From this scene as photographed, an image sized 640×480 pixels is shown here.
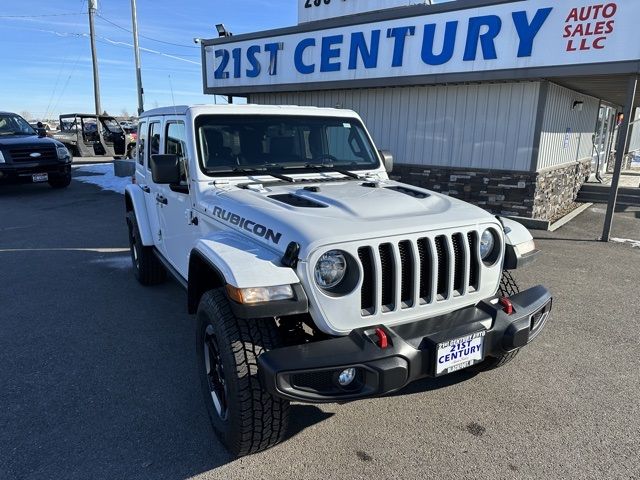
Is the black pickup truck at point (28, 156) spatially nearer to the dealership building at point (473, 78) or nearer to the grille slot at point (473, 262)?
the dealership building at point (473, 78)

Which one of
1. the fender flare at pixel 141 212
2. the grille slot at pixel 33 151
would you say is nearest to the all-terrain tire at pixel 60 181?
the grille slot at pixel 33 151

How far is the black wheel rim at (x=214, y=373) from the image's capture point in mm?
2684

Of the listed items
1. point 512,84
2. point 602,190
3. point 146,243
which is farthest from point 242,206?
point 602,190

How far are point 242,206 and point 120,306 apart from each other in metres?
2.55

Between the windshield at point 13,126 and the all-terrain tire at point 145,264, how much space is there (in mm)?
9286

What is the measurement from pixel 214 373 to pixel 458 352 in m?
1.42

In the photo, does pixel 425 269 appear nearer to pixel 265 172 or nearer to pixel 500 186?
pixel 265 172

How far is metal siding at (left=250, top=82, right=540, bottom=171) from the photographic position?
8289 millimetres

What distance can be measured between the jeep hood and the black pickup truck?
10309 millimetres

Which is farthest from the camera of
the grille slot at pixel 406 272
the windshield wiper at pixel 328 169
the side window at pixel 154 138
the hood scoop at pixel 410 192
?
the side window at pixel 154 138

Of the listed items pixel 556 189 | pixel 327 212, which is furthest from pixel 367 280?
pixel 556 189

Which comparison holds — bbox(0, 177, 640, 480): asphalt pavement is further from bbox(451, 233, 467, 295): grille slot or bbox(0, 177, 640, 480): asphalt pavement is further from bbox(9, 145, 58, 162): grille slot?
bbox(9, 145, 58, 162): grille slot

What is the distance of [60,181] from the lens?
12648mm

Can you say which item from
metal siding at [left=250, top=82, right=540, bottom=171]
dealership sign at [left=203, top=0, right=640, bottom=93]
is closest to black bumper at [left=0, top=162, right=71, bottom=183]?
dealership sign at [left=203, top=0, right=640, bottom=93]
